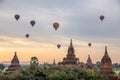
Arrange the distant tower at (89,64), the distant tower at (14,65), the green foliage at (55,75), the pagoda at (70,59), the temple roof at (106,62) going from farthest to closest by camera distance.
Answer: the distant tower at (14,65) < the pagoda at (70,59) < the distant tower at (89,64) < the temple roof at (106,62) < the green foliage at (55,75)

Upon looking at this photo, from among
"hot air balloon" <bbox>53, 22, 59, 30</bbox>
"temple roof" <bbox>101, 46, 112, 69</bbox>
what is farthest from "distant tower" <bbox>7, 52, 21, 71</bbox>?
"temple roof" <bbox>101, 46, 112, 69</bbox>

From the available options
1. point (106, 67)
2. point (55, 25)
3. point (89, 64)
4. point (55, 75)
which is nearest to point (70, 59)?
point (89, 64)

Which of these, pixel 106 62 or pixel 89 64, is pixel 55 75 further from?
pixel 89 64

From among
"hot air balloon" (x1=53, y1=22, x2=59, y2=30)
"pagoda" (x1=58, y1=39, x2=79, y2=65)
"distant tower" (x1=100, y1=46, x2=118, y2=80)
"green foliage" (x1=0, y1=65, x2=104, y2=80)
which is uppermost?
"hot air balloon" (x1=53, y1=22, x2=59, y2=30)

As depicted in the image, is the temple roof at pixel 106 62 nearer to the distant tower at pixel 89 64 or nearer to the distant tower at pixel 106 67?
the distant tower at pixel 106 67

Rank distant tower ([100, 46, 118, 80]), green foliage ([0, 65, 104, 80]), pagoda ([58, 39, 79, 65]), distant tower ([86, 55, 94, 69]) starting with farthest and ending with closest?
1. pagoda ([58, 39, 79, 65])
2. distant tower ([86, 55, 94, 69])
3. distant tower ([100, 46, 118, 80])
4. green foliage ([0, 65, 104, 80])

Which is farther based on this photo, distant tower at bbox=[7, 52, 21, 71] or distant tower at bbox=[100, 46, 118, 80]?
distant tower at bbox=[7, 52, 21, 71]

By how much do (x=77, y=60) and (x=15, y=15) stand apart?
74.4 feet

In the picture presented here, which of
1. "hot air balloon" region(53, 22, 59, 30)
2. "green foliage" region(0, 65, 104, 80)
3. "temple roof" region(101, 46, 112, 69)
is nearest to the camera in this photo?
"green foliage" region(0, 65, 104, 80)

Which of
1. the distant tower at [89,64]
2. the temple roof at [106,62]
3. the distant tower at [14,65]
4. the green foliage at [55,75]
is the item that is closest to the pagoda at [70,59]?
the distant tower at [89,64]

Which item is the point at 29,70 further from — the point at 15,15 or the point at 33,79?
the point at 15,15

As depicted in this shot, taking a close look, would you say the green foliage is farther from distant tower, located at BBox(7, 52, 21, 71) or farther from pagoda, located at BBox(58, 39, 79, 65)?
distant tower, located at BBox(7, 52, 21, 71)

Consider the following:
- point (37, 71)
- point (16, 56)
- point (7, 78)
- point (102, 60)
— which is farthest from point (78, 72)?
point (16, 56)

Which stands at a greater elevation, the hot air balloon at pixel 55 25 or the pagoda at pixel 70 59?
the hot air balloon at pixel 55 25
